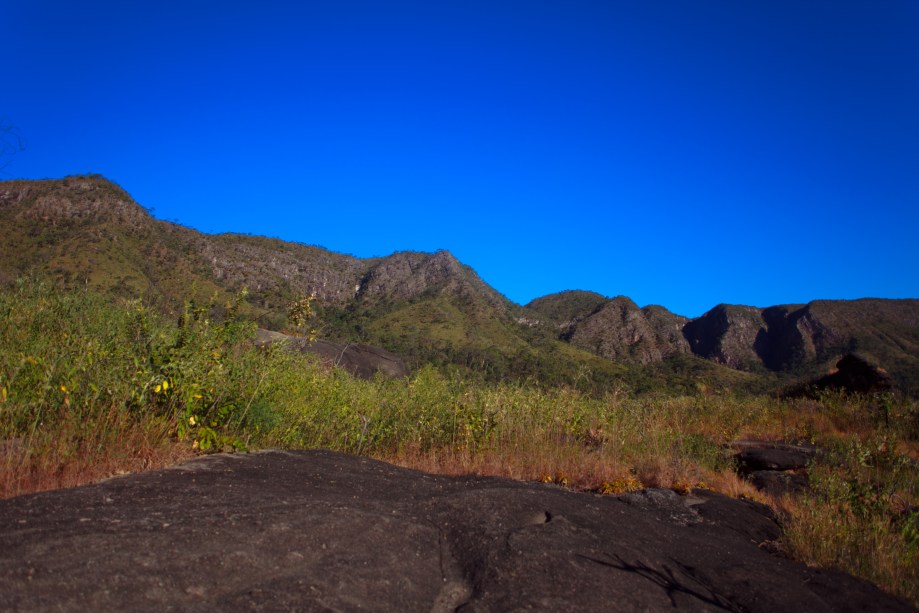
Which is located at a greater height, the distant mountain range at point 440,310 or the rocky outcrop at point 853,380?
the distant mountain range at point 440,310

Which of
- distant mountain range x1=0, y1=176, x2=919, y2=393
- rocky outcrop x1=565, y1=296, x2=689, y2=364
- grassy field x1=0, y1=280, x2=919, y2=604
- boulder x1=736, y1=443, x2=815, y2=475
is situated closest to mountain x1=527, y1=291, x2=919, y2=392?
rocky outcrop x1=565, y1=296, x2=689, y2=364

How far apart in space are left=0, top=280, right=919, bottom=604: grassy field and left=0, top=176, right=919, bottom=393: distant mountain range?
188cm

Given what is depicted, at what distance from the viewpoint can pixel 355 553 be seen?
9.45ft

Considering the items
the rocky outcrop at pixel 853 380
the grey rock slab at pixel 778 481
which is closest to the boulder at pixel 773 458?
the grey rock slab at pixel 778 481

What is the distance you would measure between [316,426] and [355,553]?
4.72 meters

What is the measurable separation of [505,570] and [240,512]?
4.84ft

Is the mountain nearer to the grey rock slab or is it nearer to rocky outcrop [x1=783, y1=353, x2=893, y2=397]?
rocky outcrop [x1=783, y1=353, x2=893, y2=397]

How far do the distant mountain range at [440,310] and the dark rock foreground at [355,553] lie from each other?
17.6 ft

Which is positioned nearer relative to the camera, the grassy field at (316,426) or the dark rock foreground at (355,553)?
the dark rock foreground at (355,553)

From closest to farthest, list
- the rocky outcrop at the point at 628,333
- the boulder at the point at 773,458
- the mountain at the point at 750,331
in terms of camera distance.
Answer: the boulder at the point at 773,458 < the mountain at the point at 750,331 < the rocky outcrop at the point at 628,333

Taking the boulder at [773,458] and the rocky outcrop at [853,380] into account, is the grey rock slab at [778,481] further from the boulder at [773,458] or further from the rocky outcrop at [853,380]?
the rocky outcrop at [853,380]

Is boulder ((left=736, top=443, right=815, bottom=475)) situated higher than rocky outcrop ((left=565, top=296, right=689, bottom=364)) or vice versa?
rocky outcrop ((left=565, top=296, right=689, bottom=364))

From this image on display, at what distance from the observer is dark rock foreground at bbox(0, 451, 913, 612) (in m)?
2.28

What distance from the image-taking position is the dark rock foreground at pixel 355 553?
228 centimetres
